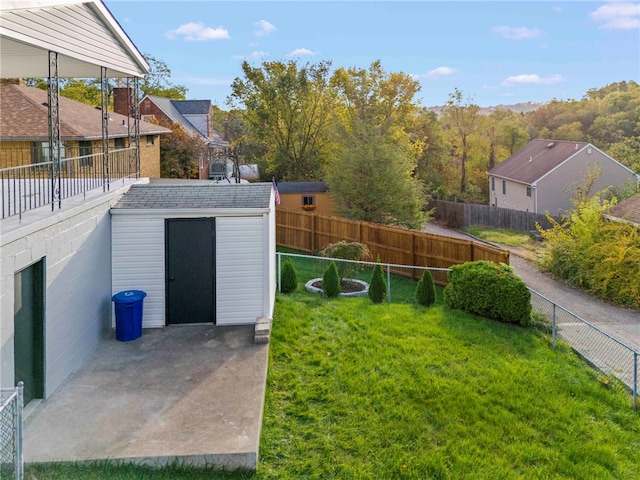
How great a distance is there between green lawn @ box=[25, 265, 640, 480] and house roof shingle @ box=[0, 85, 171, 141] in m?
10.8

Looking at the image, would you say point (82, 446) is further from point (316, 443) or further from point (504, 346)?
point (504, 346)

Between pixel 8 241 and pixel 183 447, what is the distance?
3.02 m

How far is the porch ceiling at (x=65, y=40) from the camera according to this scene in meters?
7.05

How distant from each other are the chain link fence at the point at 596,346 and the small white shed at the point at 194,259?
19.2 ft

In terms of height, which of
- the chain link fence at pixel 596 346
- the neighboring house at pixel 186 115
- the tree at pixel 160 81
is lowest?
the chain link fence at pixel 596 346

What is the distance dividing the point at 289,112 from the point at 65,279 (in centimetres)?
2772

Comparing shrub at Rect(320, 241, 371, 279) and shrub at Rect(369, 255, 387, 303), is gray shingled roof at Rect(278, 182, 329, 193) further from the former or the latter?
shrub at Rect(369, 255, 387, 303)

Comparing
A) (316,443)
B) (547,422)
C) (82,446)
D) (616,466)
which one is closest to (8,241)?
(82,446)

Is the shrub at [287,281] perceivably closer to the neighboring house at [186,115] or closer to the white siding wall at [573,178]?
the neighboring house at [186,115]

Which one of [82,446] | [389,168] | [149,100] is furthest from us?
[149,100]

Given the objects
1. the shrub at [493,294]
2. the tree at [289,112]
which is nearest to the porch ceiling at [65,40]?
the shrub at [493,294]

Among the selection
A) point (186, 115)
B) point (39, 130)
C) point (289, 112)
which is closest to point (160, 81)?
Result: point (186, 115)

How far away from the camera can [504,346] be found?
10164mm

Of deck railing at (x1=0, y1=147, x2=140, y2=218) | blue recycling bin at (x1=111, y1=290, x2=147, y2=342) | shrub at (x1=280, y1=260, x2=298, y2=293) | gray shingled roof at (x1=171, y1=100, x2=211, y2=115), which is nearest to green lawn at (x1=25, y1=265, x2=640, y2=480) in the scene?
shrub at (x1=280, y1=260, x2=298, y2=293)
